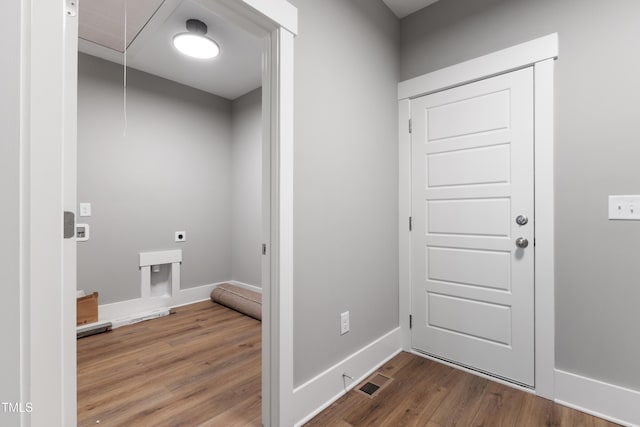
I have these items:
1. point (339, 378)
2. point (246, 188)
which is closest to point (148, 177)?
point (246, 188)

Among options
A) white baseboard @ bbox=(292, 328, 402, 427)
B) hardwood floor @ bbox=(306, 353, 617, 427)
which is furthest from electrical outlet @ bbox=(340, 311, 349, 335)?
hardwood floor @ bbox=(306, 353, 617, 427)

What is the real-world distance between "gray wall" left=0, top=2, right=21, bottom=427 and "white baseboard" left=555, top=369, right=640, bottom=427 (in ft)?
7.79

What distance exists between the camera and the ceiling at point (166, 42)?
2.22m

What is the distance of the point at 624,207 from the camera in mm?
1534

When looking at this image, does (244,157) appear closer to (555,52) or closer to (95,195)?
(95,195)

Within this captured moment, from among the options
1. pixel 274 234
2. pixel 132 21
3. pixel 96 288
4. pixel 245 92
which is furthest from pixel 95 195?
pixel 274 234

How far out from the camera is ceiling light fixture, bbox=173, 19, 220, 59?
93.8 inches

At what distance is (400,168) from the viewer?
232 cm

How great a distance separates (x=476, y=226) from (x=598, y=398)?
1075 mm

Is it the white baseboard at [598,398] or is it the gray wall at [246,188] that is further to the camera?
the gray wall at [246,188]

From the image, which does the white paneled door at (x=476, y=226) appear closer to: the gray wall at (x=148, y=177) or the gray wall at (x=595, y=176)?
the gray wall at (x=595, y=176)

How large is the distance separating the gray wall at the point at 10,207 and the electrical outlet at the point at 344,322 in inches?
55.2

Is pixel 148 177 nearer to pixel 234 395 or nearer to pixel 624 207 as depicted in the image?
pixel 234 395

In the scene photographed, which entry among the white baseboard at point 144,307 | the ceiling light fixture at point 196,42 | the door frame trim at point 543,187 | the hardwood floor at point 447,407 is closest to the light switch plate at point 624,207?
the door frame trim at point 543,187
